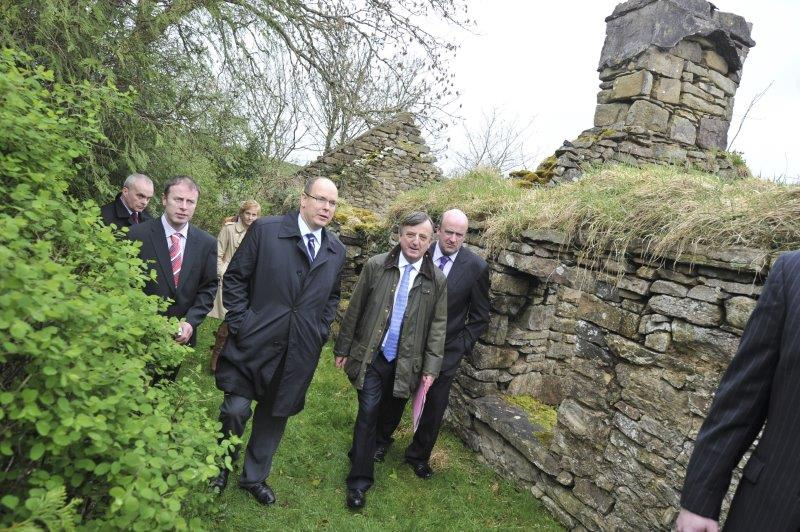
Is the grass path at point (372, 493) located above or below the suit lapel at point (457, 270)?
below

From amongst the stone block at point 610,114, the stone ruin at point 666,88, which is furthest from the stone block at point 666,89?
the stone block at point 610,114

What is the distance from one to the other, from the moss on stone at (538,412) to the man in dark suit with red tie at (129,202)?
3990mm

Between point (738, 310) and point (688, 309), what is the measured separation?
0.29 m

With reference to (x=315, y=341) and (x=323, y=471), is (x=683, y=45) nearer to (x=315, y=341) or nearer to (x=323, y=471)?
(x=315, y=341)

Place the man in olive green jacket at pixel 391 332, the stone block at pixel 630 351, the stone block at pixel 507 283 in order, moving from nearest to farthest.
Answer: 1. the stone block at pixel 630 351
2. the man in olive green jacket at pixel 391 332
3. the stone block at pixel 507 283

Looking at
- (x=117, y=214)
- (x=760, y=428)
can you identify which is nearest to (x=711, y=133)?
(x=760, y=428)

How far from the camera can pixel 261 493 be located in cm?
335

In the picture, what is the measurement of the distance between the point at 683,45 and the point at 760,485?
22.6 ft

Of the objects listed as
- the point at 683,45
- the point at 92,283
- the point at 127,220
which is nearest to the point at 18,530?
the point at 92,283

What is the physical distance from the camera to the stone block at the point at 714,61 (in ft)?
22.1

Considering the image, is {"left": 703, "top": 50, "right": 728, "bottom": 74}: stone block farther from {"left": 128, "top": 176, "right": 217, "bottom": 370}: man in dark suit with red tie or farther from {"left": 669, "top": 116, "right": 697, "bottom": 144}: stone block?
{"left": 128, "top": 176, "right": 217, "bottom": 370}: man in dark suit with red tie

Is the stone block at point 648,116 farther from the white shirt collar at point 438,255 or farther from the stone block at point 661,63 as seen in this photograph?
the white shirt collar at point 438,255

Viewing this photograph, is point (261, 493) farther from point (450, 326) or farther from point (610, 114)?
point (610, 114)

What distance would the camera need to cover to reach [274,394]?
3244 millimetres
